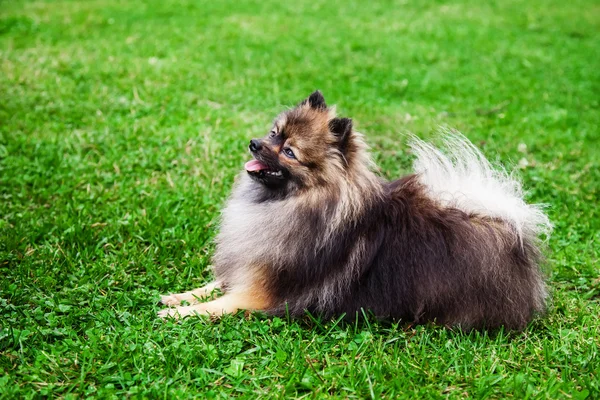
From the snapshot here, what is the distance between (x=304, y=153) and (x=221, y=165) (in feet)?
7.26

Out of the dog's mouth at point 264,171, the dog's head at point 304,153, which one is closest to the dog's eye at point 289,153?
the dog's head at point 304,153

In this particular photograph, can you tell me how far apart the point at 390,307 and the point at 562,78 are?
674cm

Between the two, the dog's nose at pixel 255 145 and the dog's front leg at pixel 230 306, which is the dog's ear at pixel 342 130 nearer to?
the dog's nose at pixel 255 145

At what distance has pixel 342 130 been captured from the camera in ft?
11.4

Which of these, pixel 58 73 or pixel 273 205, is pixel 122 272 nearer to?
pixel 273 205

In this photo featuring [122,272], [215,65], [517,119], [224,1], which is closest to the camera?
[122,272]

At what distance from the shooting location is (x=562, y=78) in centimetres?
880

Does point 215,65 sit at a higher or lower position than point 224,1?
lower

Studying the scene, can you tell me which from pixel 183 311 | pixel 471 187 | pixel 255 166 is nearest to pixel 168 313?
pixel 183 311

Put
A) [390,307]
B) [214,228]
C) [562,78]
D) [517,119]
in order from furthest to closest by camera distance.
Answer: [562,78] < [517,119] < [214,228] < [390,307]

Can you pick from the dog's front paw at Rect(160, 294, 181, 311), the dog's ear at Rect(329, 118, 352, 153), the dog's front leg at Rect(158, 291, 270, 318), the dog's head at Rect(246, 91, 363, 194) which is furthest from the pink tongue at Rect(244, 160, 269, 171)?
the dog's front paw at Rect(160, 294, 181, 311)

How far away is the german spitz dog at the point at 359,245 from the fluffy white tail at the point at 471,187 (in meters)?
0.01

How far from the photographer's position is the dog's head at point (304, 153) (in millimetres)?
3434

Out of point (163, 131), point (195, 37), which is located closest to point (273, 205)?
point (163, 131)
